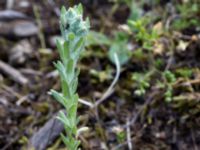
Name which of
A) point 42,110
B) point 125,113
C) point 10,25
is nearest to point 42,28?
point 10,25

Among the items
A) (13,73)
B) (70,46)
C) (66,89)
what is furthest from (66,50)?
(13,73)

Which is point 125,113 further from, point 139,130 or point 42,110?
point 42,110

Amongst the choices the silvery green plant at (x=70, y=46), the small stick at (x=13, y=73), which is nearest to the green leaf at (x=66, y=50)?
the silvery green plant at (x=70, y=46)

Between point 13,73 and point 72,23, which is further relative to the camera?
point 13,73

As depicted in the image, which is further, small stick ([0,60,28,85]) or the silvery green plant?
small stick ([0,60,28,85])

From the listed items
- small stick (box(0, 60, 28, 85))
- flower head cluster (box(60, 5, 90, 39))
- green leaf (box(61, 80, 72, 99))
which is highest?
small stick (box(0, 60, 28, 85))

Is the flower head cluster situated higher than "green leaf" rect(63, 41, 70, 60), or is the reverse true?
the flower head cluster

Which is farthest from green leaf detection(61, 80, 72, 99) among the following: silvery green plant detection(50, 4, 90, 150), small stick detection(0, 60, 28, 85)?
small stick detection(0, 60, 28, 85)

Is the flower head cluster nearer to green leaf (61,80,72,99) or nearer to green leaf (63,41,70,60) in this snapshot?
green leaf (63,41,70,60)

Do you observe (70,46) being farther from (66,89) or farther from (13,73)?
(13,73)
